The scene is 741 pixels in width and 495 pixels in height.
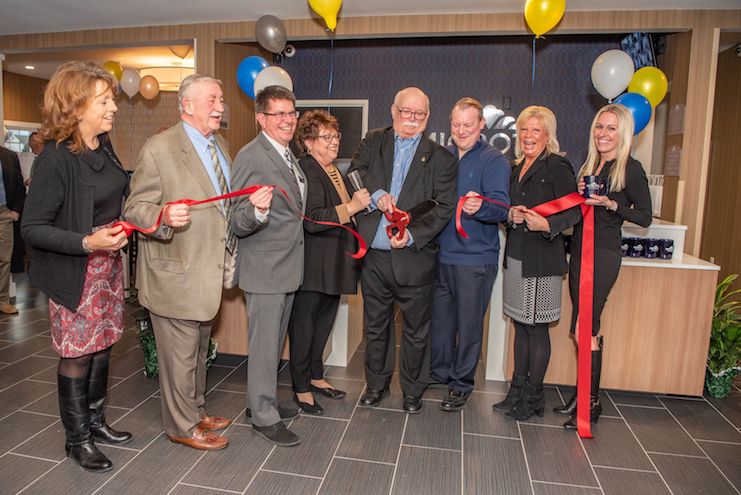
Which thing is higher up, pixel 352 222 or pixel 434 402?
pixel 352 222

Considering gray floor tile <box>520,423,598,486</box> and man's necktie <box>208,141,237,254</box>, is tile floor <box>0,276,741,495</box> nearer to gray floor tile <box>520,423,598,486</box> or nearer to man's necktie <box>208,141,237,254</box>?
gray floor tile <box>520,423,598,486</box>

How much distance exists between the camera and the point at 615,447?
2.92m

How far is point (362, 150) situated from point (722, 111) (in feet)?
20.2

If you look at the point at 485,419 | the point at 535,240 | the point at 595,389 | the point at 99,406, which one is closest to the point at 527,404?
the point at 485,419

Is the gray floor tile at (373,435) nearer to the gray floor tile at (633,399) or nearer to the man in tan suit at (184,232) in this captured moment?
the man in tan suit at (184,232)

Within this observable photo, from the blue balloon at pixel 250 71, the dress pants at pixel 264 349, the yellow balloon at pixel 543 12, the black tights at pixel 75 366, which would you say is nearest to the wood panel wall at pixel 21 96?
the blue balloon at pixel 250 71

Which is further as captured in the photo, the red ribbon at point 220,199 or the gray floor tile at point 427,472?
the gray floor tile at point 427,472

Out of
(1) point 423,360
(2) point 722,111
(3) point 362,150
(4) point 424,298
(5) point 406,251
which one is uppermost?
(2) point 722,111

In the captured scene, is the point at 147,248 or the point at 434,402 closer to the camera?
the point at 147,248

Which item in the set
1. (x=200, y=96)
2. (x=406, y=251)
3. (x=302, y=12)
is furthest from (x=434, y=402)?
(x=302, y=12)

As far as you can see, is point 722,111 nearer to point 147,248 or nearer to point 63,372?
point 147,248

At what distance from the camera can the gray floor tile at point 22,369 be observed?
3.64 meters

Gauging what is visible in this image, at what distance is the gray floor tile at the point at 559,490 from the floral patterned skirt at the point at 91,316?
2.12 m

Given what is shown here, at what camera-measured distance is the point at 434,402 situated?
3402 millimetres
